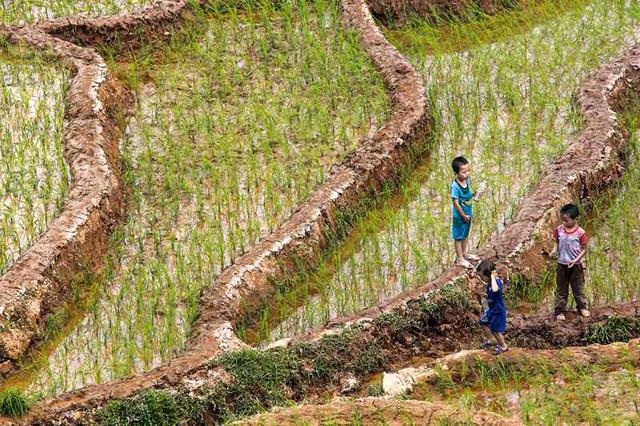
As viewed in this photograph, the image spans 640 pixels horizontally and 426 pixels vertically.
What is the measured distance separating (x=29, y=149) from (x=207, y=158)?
4.18 ft

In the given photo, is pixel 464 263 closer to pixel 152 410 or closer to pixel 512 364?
pixel 512 364

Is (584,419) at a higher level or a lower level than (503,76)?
lower

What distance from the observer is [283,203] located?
885 cm

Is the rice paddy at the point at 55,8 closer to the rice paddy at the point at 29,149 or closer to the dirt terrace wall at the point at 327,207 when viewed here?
the rice paddy at the point at 29,149

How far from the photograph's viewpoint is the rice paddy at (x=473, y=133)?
8086 millimetres

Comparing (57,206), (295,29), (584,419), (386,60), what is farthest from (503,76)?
(584,419)

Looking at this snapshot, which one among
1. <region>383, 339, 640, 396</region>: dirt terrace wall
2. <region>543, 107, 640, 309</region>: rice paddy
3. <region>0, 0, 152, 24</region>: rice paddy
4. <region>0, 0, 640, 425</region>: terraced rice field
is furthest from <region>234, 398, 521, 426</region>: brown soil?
<region>0, 0, 152, 24</region>: rice paddy

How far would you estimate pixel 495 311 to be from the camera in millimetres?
6984

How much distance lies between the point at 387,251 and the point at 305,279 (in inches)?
23.8

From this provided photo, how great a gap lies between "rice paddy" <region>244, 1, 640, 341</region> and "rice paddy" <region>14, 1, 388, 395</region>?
21.5 inches

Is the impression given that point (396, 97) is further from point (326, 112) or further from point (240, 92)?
point (240, 92)

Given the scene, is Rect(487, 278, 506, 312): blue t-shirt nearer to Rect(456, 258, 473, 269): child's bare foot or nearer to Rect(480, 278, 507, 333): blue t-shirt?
Rect(480, 278, 507, 333): blue t-shirt

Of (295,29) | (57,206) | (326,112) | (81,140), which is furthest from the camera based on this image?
(295,29)

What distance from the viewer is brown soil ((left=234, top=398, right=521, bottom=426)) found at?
5.74 meters
